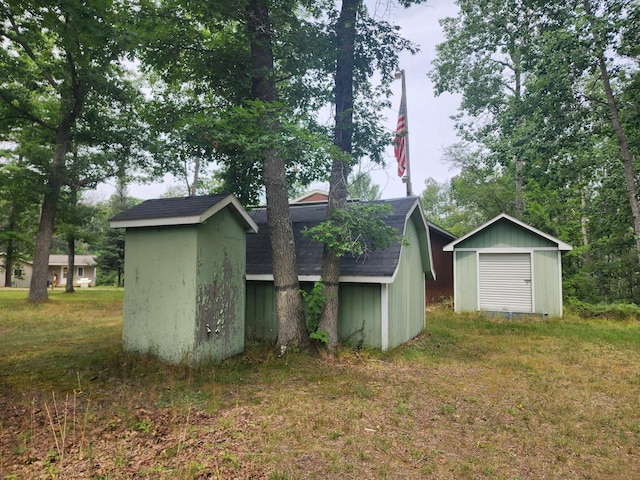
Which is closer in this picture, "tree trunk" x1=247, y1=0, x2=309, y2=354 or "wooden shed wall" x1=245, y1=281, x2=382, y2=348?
"tree trunk" x1=247, y1=0, x2=309, y2=354

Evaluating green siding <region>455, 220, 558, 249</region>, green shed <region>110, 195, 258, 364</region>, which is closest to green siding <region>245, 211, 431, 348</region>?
green shed <region>110, 195, 258, 364</region>

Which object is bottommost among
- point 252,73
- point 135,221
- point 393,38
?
point 135,221

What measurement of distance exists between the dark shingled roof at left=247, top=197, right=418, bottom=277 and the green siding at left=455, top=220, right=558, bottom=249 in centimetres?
470

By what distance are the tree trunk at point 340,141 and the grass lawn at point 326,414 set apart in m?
0.73

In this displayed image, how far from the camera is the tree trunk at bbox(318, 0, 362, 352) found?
21.1 feet

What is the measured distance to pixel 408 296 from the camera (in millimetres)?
7973

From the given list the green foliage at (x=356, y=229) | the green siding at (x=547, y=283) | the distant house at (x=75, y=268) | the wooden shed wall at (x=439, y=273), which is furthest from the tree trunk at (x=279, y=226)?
the distant house at (x=75, y=268)

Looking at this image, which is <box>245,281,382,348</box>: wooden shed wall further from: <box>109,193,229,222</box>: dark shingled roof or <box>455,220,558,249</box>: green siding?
<box>455,220,558,249</box>: green siding

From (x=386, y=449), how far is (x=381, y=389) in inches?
63.3

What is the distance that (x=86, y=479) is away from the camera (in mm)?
2604

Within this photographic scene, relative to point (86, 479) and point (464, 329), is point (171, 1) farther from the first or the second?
point (464, 329)

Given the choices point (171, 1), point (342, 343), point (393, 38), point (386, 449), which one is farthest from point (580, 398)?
point (171, 1)

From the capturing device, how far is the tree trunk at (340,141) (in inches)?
253

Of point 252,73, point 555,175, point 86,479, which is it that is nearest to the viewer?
point 86,479
